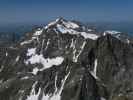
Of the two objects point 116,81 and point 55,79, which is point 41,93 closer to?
point 55,79

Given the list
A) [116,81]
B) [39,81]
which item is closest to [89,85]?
[116,81]

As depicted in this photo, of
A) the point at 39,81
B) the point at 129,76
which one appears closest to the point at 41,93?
the point at 39,81

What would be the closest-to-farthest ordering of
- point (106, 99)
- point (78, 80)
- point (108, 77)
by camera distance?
point (106, 99), point (78, 80), point (108, 77)

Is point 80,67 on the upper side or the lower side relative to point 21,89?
upper

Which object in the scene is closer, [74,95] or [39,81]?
[74,95]

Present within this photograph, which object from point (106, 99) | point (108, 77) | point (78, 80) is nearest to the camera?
point (106, 99)

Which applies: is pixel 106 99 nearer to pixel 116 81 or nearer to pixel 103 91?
pixel 103 91

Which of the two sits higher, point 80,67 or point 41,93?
point 80,67

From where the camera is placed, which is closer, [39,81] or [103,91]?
[103,91]
